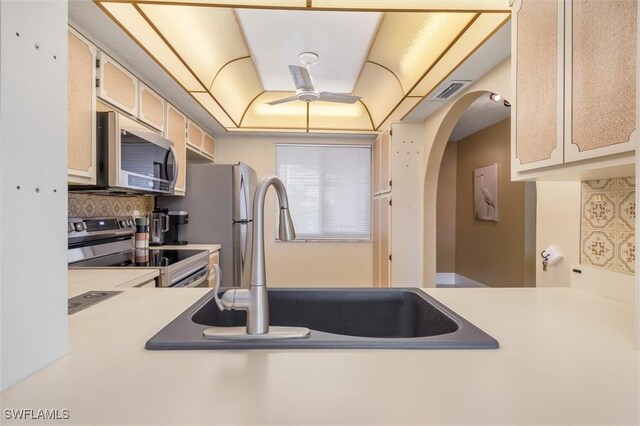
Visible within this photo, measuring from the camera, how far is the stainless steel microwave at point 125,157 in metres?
1.85

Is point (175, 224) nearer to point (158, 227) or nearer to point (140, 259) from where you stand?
point (158, 227)

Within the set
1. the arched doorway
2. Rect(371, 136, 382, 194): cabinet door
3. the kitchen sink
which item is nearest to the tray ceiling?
Rect(371, 136, 382, 194): cabinet door

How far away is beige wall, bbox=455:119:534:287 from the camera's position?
4152mm

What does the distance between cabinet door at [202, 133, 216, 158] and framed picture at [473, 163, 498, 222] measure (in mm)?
3928

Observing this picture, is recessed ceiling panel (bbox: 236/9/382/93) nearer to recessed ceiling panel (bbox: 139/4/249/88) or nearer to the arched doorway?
recessed ceiling panel (bbox: 139/4/249/88)

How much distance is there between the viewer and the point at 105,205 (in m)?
2.43

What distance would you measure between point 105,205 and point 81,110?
960 mm

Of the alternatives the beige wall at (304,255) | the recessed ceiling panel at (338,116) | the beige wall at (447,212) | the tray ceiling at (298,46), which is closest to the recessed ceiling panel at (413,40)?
the tray ceiling at (298,46)

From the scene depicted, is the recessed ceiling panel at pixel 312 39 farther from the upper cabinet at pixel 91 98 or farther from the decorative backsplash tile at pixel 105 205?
the decorative backsplash tile at pixel 105 205

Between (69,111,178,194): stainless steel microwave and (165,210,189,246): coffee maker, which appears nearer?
(69,111,178,194): stainless steel microwave

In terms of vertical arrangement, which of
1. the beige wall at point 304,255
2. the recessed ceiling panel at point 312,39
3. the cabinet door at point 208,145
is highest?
the recessed ceiling panel at point 312,39

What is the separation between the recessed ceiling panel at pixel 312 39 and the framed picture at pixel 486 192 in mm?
2638

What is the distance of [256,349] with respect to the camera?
740 mm

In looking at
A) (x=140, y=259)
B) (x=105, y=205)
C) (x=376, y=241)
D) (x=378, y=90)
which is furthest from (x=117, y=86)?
(x=376, y=241)
